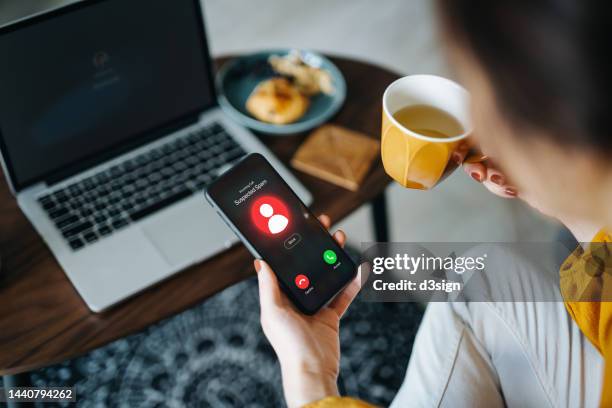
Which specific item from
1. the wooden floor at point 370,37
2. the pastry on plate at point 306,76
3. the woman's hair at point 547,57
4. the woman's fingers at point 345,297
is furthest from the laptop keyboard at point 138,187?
the wooden floor at point 370,37

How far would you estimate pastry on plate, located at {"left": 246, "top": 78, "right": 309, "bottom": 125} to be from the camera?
1.12 m

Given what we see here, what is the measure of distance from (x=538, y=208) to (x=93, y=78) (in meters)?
0.70

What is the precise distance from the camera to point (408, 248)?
1.57m

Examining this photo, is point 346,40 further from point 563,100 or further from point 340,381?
point 563,100

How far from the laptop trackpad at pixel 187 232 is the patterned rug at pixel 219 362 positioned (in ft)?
1.44

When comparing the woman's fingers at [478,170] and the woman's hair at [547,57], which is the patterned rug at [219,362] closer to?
the woman's fingers at [478,170]

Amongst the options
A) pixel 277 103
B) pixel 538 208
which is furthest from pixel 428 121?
pixel 277 103

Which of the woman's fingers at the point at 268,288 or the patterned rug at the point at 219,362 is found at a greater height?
the woman's fingers at the point at 268,288

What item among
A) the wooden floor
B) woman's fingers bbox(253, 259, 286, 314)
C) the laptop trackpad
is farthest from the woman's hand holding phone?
the wooden floor

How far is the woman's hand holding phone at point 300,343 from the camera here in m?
0.73

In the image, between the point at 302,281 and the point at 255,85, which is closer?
the point at 302,281

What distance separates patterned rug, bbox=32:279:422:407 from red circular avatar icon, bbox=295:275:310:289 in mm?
505

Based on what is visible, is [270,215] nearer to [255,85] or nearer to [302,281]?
[302,281]

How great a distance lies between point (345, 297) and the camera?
2.85 feet
